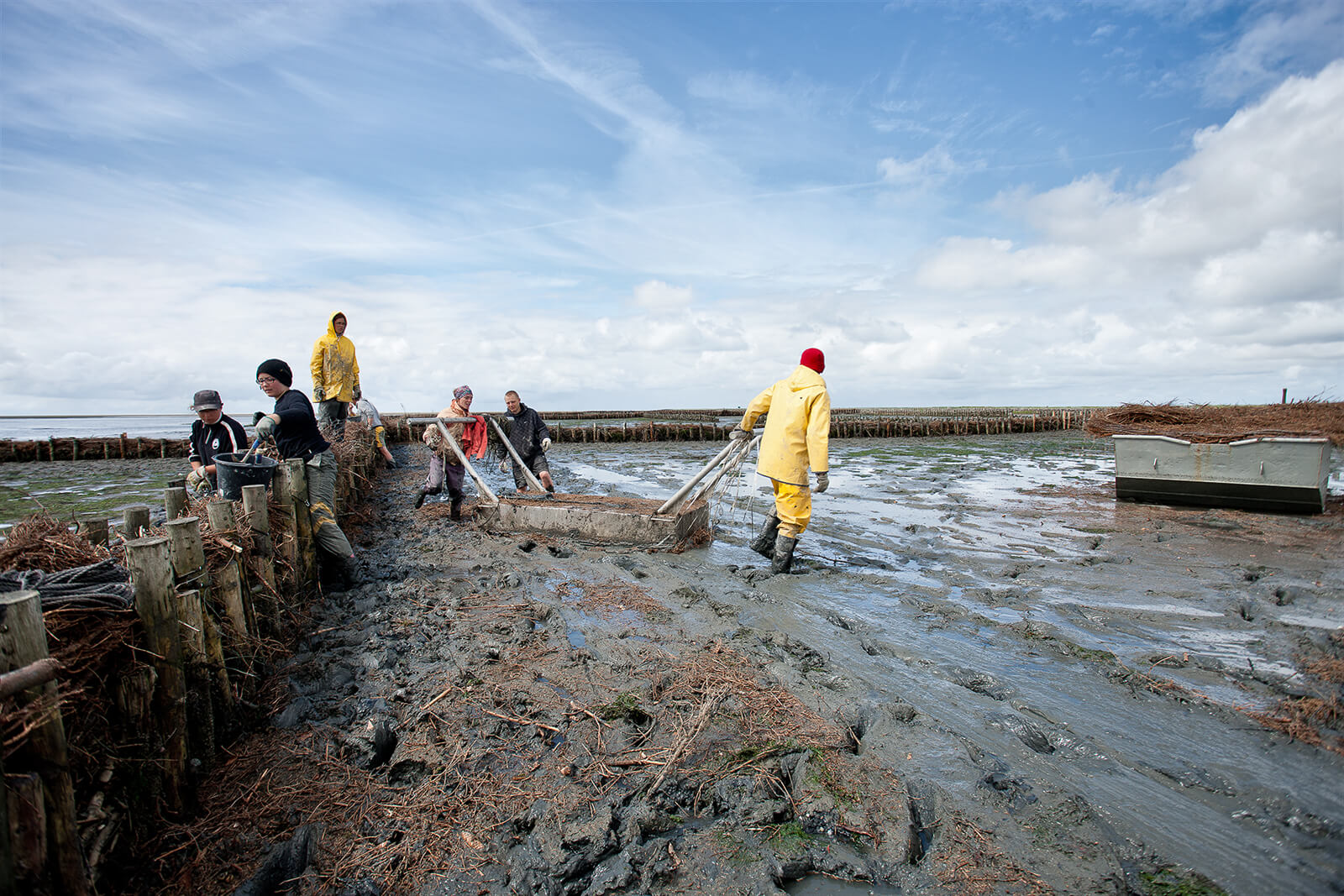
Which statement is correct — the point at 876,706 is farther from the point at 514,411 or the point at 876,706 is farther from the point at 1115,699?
the point at 514,411

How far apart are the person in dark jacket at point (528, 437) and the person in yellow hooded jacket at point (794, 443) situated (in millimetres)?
4224

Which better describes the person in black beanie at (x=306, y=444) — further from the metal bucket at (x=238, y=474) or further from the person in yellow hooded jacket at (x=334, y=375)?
the person in yellow hooded jacket at (x=334, y=375)

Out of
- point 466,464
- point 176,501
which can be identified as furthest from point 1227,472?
point 176,501

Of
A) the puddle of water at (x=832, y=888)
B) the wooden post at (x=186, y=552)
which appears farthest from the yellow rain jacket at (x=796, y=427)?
the wooden post at (x=186, y=552)

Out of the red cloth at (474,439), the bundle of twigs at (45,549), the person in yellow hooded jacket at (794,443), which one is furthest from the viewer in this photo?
the red cloth at (474,439)

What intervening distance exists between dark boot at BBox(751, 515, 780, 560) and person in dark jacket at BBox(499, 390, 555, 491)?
151 inches

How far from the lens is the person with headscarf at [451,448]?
31.2 feet

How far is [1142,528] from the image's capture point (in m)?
9.25

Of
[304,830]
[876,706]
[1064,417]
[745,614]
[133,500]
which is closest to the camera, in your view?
[304,830]

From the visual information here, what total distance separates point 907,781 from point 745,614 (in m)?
2.43

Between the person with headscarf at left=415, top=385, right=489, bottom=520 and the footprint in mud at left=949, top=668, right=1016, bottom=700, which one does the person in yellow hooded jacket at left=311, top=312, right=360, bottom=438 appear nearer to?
the person with headscarf at left=415, top=385, right=489, bottom=520

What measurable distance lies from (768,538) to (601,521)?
2030 mm

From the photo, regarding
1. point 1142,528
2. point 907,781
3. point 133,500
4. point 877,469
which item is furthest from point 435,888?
point 877,469

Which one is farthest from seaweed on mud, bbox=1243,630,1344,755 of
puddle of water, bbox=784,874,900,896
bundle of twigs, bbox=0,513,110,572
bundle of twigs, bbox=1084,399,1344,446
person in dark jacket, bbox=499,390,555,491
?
person in dark jacket, bbox=499,390,555,491
